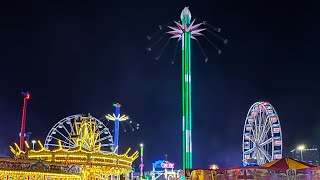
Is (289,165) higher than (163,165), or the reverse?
(163,165)

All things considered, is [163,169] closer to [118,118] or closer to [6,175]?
[118,118]

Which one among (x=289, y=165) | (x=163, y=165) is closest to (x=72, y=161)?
(x=289, y=165)

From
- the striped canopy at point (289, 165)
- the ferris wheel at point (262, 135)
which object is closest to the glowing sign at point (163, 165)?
the ferris wheel at point (262, 135)

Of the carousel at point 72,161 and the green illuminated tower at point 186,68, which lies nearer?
the carousel at point 72,161

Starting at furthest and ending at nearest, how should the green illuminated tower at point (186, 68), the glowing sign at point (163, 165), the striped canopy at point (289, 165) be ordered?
the glowing sign at point (163, 165), the green illuminated tower at point (186, 68), the striped canopy at point (289, 165)

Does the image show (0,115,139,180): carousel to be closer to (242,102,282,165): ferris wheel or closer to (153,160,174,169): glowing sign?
(242,102,282,165): ferris wheel

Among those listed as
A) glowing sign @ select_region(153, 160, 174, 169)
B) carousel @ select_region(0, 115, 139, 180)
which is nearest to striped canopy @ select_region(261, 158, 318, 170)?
carousel @ select_region(0, 115, 139, 180)

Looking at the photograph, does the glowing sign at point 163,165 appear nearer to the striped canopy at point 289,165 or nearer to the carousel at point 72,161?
the carousel at point 72,161

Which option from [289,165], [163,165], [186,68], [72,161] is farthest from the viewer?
[163,165]

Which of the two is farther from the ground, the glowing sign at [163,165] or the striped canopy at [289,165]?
the glowing sign at [163,165]

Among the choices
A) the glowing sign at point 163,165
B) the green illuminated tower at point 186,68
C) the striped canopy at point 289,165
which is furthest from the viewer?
the glowing sign at point 163,165

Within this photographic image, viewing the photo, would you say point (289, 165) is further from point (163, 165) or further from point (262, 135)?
point (163, 165)

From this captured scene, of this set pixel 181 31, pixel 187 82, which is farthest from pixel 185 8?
pixel 187 82

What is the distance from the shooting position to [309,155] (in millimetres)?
128875
